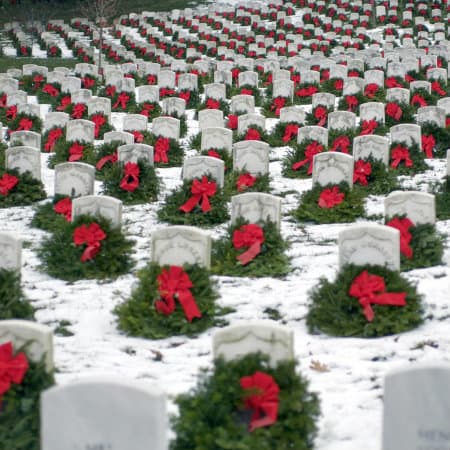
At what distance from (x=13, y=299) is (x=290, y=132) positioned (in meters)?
7.73

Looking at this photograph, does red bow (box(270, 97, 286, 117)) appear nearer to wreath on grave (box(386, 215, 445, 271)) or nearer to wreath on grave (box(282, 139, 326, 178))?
wreath on grave (box(282, 139, 326, 178))

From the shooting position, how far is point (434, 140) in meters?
13.3

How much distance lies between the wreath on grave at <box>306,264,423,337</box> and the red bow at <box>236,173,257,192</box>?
4.01 metres

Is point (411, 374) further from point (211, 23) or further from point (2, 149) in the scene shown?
point (211, 23)

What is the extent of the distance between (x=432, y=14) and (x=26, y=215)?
22162 millimetres

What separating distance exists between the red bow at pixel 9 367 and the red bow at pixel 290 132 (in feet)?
30.4

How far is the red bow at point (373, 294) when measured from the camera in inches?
282

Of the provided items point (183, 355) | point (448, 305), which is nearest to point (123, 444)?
point (183, 355)

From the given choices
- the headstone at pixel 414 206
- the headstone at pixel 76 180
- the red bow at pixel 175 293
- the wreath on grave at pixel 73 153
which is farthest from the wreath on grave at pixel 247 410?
the wreath on grave at pixel 73 153

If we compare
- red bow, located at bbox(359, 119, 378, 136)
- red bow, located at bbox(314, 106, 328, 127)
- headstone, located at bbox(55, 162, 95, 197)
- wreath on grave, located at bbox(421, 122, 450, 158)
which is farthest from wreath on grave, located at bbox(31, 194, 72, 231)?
red bow, located at bbox(314, 106, 328, 127)

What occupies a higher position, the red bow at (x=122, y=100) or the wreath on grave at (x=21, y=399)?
the red bow at (x=122, y=100)

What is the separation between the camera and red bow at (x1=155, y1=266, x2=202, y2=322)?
7.33m

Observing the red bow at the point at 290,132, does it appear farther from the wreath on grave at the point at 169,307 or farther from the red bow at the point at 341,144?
the wreath on grave at the point at 169,307

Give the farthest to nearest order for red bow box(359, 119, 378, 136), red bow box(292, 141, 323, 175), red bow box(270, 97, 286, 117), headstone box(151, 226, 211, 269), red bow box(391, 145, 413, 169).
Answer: red bow box(270, 97, 286, 117)
red bow box(359, 119, 378, 136)
red bow box(292, 141, 323, 175)
red bow box(391, 145, 413, 169)
headstone box(151, 226, 211, 269)
